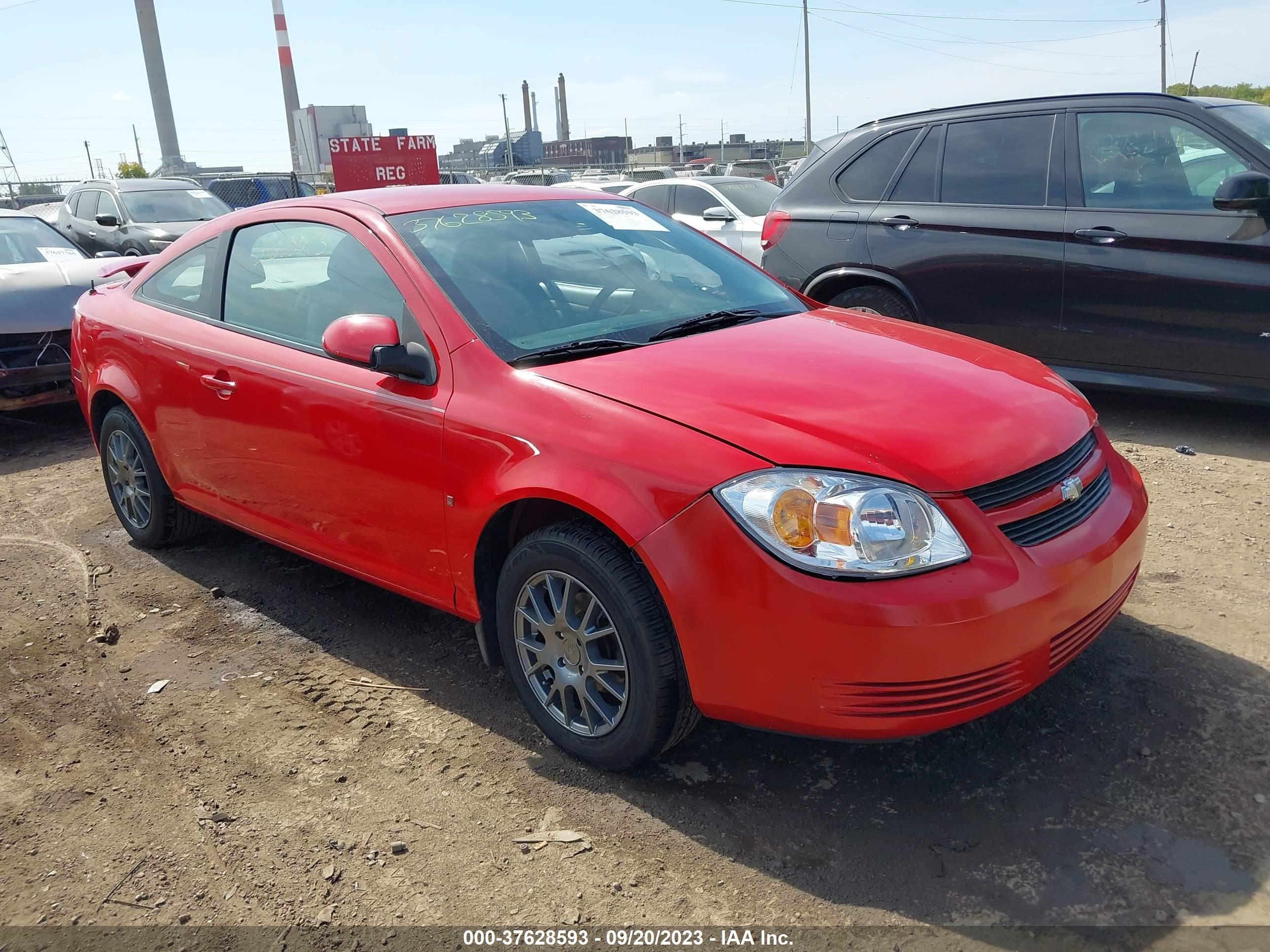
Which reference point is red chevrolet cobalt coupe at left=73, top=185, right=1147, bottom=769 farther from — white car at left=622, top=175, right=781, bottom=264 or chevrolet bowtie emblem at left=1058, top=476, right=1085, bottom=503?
white car at left=622, top=175, right=781, bottom=264

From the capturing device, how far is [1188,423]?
18.7ft

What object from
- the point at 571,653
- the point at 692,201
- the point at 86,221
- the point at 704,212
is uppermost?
the point at 86,221

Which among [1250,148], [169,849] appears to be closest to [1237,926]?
[169,849]

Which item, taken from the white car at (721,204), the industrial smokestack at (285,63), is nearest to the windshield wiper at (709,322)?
the white car at (721,204)

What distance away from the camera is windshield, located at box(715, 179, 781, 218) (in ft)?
36.1

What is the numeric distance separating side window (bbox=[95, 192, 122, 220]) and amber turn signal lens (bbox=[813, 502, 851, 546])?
14639 millimetres

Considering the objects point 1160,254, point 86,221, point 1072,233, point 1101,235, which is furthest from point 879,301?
point 86,221

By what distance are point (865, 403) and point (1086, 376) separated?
3.44 meters

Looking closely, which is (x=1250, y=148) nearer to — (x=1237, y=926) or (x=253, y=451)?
(x=1237, y=926)

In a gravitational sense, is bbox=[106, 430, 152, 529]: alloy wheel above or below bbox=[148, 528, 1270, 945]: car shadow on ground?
above

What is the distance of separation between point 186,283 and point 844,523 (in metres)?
3.15

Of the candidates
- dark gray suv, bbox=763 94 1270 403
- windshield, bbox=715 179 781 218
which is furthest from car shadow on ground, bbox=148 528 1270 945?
windshield, bbox=715 179 781 218

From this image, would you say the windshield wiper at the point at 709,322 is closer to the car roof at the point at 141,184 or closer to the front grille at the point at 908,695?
the front grille at the point at 908,695

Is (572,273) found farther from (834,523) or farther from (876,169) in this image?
(876,169)
